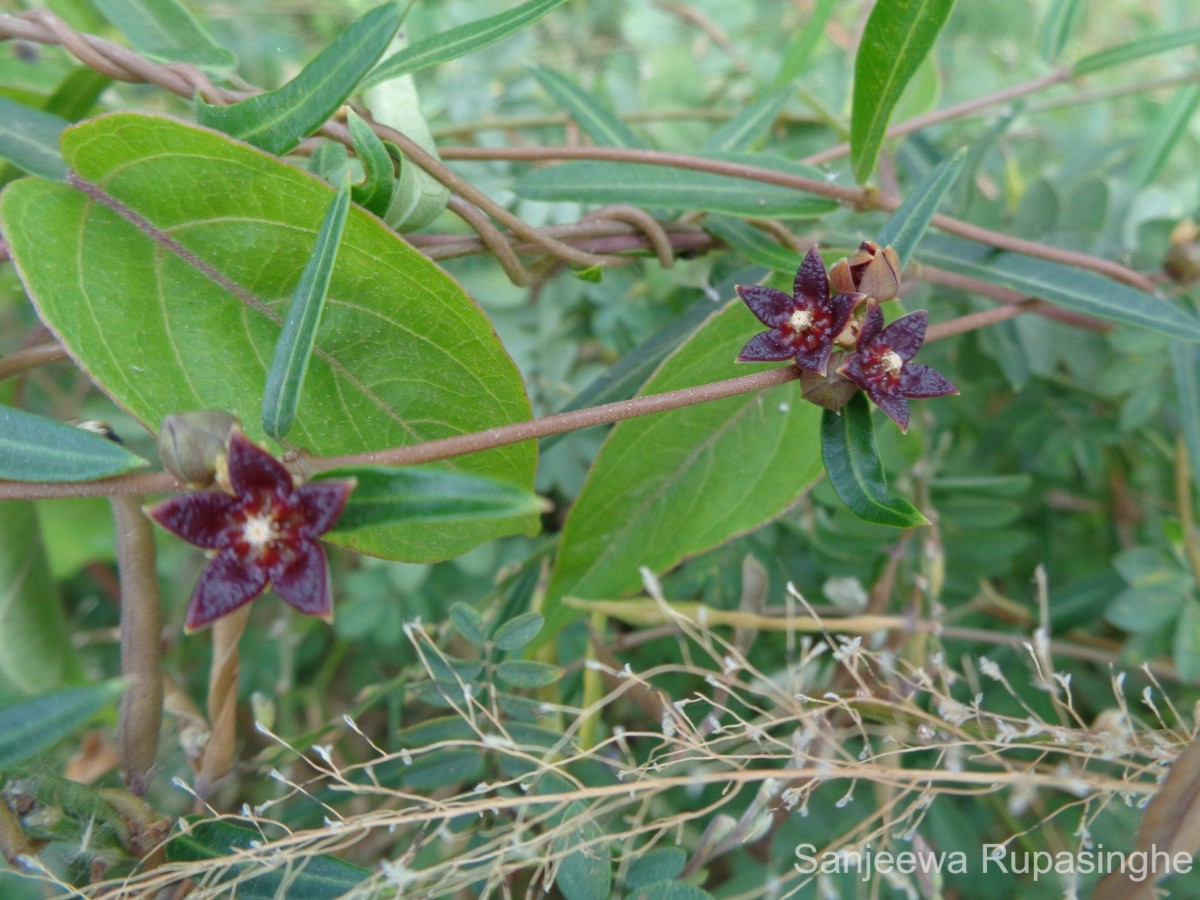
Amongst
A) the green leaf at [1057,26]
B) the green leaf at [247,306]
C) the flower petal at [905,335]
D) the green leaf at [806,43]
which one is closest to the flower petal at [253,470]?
the green leaf at [247,306]

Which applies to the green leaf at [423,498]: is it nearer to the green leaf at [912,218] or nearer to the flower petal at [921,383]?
the flower petal at [921,383]

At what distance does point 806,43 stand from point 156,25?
797 millimetres

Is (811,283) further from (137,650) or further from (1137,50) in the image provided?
(1137,50)

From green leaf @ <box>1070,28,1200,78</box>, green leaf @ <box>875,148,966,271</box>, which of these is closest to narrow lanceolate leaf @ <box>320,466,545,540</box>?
green leaf @ <box>875,148,966,271</box>

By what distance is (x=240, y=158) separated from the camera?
0.69m

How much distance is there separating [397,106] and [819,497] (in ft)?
2.25

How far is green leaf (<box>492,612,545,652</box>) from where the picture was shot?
802mm

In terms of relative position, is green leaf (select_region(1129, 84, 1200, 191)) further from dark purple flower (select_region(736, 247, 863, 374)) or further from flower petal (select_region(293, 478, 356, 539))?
flower petal (select_region(293, 478, 356, 539))

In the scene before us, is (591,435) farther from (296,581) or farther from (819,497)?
(296,581)

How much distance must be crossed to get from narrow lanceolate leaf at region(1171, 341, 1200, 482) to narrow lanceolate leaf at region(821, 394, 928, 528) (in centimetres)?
61

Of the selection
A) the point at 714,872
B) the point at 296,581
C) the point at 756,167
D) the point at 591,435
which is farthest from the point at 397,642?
the point at 756,167

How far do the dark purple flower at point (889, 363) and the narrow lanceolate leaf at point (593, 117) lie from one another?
481 millimetres

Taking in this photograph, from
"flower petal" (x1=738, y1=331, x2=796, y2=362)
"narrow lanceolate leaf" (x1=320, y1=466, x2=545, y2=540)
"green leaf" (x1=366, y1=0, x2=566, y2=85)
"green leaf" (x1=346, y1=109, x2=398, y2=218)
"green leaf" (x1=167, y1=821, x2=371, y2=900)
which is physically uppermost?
"green leaf" (x1=366, y1=0, x2=566, y2=85)

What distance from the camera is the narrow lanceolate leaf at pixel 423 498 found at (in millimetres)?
524
